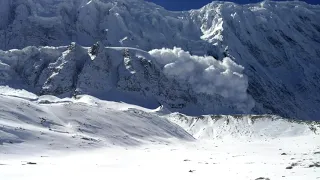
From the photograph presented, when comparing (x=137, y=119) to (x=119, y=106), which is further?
(x=119, y=106)

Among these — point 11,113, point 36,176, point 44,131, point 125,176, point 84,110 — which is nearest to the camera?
point 36,176

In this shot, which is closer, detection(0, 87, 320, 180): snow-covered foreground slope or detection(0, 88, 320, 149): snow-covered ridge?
detection(0, 87, 320, 180): snow-covered foreground slope

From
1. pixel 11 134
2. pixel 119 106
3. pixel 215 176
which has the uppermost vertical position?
pixel 119 106

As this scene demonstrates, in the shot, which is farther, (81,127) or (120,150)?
(81,127)

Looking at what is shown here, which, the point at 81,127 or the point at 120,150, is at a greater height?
the point at 81,127

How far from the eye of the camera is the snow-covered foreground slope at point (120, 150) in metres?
33.5

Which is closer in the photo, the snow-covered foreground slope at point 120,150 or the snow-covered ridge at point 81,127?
the snow-covered foreground slope at point 120,150

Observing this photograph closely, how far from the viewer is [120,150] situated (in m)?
72.6

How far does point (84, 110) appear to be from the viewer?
10069 centimetres

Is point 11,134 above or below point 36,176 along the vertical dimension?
above

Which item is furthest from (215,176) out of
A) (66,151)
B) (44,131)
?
(44,131)

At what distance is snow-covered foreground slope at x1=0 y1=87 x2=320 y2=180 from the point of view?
33.5m

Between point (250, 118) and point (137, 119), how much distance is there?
247 feet

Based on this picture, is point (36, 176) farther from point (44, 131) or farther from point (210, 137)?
point (210, 137)
